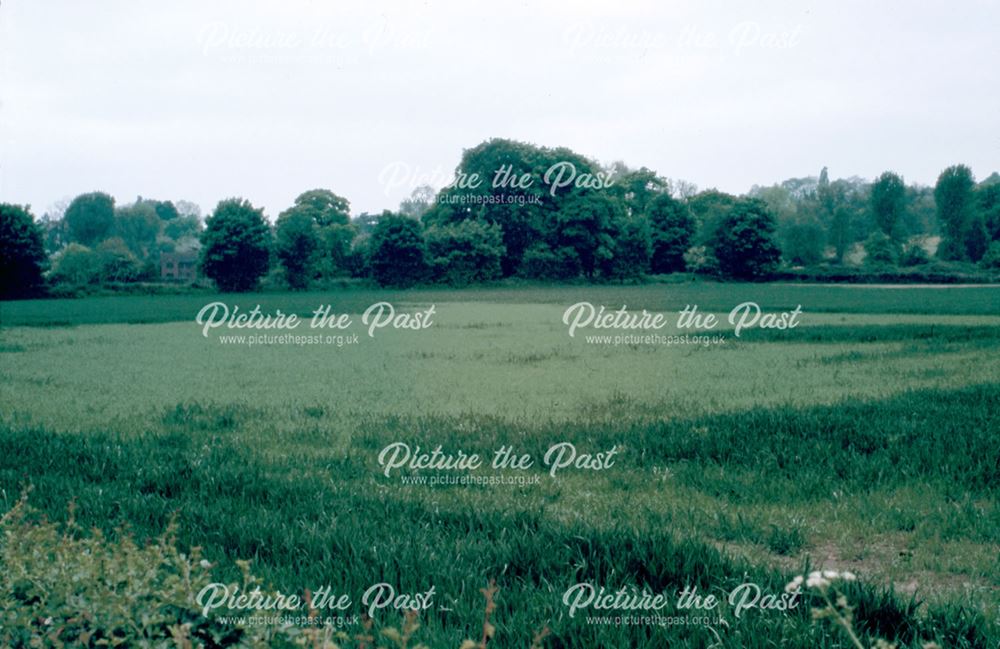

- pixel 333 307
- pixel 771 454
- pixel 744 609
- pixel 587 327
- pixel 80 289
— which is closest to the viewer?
pixel 744 609

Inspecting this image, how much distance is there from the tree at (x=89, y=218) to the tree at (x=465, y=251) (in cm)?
5196

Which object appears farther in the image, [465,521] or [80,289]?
[80,289]

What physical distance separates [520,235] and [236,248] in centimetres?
2186

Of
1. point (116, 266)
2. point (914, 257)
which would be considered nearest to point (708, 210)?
point (914, 257)

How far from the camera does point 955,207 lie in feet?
273

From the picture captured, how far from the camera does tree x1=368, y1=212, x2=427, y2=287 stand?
5584 centimetres

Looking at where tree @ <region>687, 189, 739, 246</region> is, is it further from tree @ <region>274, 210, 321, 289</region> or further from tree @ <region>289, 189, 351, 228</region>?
tree @ <region>274, 210, 321, 289</region>

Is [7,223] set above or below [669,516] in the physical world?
above

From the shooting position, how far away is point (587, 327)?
29.2 m

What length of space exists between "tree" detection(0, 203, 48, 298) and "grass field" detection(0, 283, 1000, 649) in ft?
130

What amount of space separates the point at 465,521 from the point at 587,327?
22686 mm

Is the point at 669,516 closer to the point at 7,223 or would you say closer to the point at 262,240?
the point at 262,240

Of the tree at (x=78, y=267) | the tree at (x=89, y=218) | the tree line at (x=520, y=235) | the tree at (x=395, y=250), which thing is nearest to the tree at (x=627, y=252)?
the tree line at (x=520, y=235)

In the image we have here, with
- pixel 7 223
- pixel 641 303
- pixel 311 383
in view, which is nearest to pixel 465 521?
pixel 311 383
